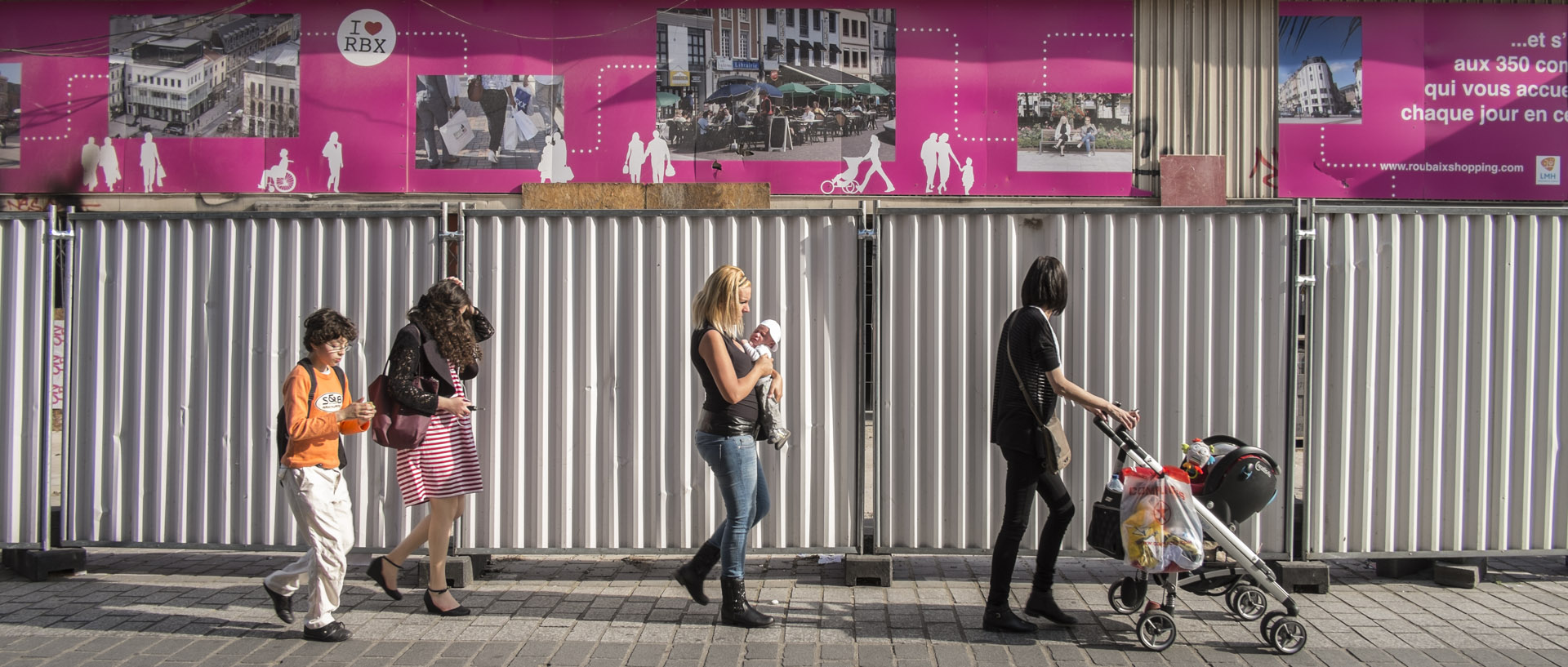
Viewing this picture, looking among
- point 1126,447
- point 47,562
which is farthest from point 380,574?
point 1126,447

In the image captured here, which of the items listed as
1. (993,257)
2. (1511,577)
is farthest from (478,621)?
(1511,577)

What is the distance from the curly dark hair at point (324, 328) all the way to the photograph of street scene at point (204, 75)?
8486 millimetres

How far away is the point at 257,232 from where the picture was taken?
508 centimetres

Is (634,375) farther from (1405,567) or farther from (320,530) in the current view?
(1405,567)

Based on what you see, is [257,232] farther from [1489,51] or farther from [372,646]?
[1489,51]

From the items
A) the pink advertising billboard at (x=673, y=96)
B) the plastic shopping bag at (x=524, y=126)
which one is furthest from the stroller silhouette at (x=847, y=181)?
the plastic shopping bag at (x=524, y=126)

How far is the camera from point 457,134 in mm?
11305

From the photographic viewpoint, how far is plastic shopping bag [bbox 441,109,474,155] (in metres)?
11.3

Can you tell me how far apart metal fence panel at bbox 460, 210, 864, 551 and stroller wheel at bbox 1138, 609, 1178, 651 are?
1.52m

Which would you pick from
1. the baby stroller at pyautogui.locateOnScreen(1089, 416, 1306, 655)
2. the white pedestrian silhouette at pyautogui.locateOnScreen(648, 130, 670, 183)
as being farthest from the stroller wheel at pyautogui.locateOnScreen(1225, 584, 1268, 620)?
the white pedestrian silhouette at pyautogui.locateOnScreen(648, 130, 670, 183)

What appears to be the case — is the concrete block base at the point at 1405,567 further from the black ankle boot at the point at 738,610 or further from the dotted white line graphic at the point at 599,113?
the dotted white line graphic at the point at 599,113

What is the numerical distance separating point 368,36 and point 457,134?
1523 millimetres

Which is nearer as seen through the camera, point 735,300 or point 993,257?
point 735,300

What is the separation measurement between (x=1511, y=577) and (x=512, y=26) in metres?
10.5
